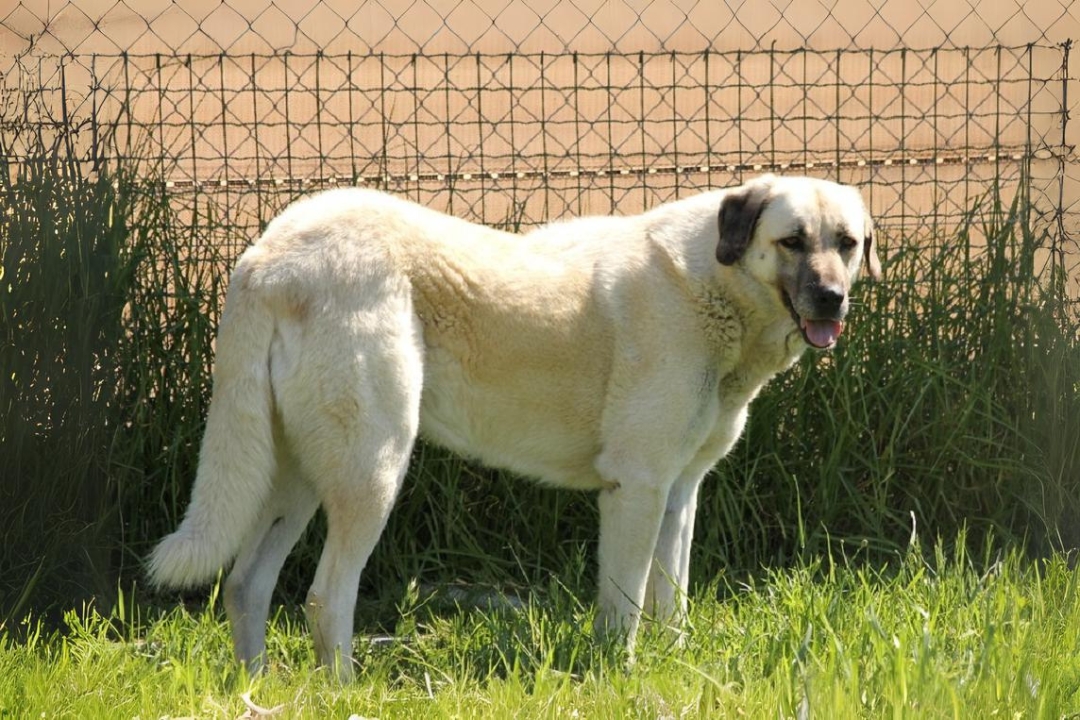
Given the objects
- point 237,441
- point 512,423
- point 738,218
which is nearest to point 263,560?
point 237,441

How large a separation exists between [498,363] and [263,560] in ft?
3.03

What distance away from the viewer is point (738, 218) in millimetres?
4039

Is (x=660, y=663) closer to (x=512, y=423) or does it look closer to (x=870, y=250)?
(x=512, y=423)

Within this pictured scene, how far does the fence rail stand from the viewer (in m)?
5.13

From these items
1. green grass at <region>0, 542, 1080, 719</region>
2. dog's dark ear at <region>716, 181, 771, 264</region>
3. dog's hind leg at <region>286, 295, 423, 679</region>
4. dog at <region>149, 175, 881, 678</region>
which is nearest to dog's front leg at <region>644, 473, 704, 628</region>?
dog at <region>149, 175, 881, 678</region>

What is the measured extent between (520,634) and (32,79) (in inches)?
106

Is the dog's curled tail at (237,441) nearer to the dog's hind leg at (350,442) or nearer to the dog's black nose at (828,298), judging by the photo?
the dog's hind leg at (350,442)

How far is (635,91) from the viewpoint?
6.01 meters

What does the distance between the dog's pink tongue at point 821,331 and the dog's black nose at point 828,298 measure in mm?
58

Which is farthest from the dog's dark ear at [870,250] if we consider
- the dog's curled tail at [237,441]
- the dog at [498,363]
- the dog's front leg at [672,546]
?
the dog's curled tail at [237,441]

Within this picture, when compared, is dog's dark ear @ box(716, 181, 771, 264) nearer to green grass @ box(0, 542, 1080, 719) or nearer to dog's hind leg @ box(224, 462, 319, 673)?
green grass @ box(0, 542, 1080, 719)

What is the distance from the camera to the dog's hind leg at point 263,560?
4.01 m

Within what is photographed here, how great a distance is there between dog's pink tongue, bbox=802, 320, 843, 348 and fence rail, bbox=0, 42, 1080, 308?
157 centimetres

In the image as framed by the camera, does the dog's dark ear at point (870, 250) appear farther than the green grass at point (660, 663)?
Yes
